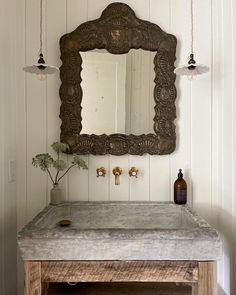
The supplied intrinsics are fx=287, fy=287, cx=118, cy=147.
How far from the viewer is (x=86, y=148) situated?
171 centimetres

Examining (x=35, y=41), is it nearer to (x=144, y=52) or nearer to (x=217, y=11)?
(x=144, y=52)

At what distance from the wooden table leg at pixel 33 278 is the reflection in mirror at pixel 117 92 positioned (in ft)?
2.69

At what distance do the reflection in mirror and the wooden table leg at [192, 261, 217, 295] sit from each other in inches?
32.9

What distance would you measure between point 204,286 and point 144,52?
128 centimetres

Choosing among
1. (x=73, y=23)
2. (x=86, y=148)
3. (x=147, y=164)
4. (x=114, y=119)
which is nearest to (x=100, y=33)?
(x=73, y=23)

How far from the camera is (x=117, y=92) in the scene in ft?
5.67

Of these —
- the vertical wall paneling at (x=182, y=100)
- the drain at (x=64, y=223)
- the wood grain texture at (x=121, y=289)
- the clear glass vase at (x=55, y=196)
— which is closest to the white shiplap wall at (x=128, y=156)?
the vertical wall paneling at (x=182, y=100)

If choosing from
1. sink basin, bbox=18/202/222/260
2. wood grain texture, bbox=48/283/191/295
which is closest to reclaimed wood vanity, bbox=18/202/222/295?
sink basin, bbox=18/202/222/260

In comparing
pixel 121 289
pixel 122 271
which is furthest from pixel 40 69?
pixel 121 289

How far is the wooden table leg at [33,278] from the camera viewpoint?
44.4 inches

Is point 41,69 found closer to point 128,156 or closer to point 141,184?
point 128,156

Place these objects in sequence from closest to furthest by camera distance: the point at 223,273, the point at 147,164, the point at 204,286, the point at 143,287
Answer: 1. the point at 204,286
2. the point at 143,287
3. the point at 223,273
4. the point at 147,164

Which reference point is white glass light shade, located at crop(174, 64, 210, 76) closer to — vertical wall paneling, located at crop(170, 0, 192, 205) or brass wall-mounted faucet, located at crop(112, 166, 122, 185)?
vertical wall paneling, located at crop(170, 0, 192, 205)

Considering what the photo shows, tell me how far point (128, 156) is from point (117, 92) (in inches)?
15.4
